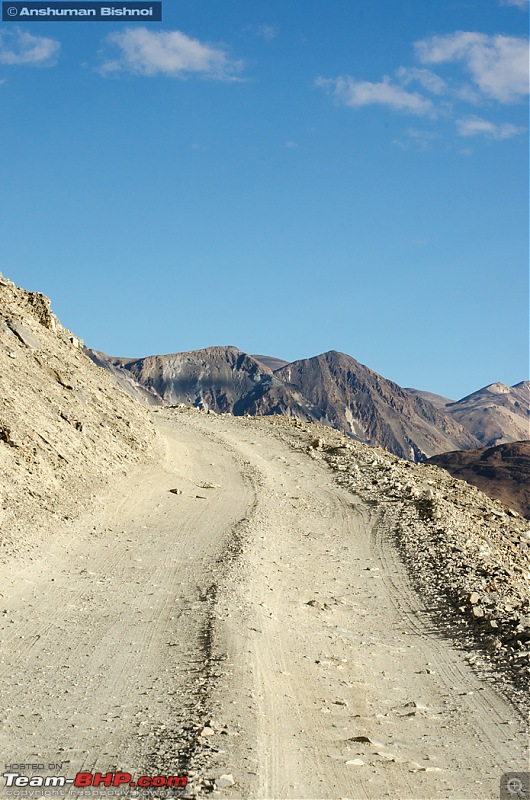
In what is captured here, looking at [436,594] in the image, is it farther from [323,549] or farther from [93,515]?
[93,515]

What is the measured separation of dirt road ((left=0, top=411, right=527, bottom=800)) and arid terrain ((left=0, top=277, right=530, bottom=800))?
Result: 0.04 m

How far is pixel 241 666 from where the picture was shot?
12.0m

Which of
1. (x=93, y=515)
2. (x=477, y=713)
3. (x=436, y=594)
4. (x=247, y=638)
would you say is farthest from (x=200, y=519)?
(x=477, y=713)

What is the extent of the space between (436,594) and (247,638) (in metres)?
5.81

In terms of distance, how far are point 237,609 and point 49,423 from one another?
12043 millimetres

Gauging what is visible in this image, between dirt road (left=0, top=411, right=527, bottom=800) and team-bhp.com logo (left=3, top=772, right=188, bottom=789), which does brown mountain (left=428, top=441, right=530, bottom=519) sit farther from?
team-bhp.com logo (left=3, top=772, right=188, bottom=789)

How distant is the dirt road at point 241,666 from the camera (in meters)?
9.21

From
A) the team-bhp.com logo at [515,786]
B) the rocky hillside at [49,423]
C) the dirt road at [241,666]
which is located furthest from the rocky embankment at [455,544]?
the rocky hillside at [49,423]

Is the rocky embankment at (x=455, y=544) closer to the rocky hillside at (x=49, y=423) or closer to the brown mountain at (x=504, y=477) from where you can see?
the rocky hillside at (x=49, y=423)

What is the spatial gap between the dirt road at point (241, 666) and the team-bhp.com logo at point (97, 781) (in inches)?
7.4

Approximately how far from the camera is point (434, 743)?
34.2ft

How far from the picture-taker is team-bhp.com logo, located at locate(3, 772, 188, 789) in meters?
8.37

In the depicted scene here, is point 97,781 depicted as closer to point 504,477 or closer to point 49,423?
point 49,423

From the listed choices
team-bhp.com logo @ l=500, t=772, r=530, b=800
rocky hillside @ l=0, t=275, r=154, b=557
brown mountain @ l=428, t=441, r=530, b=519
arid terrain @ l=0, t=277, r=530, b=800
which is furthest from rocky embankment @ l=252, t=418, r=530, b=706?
brown mountain @ l=428, t=441, r=530, b=519
